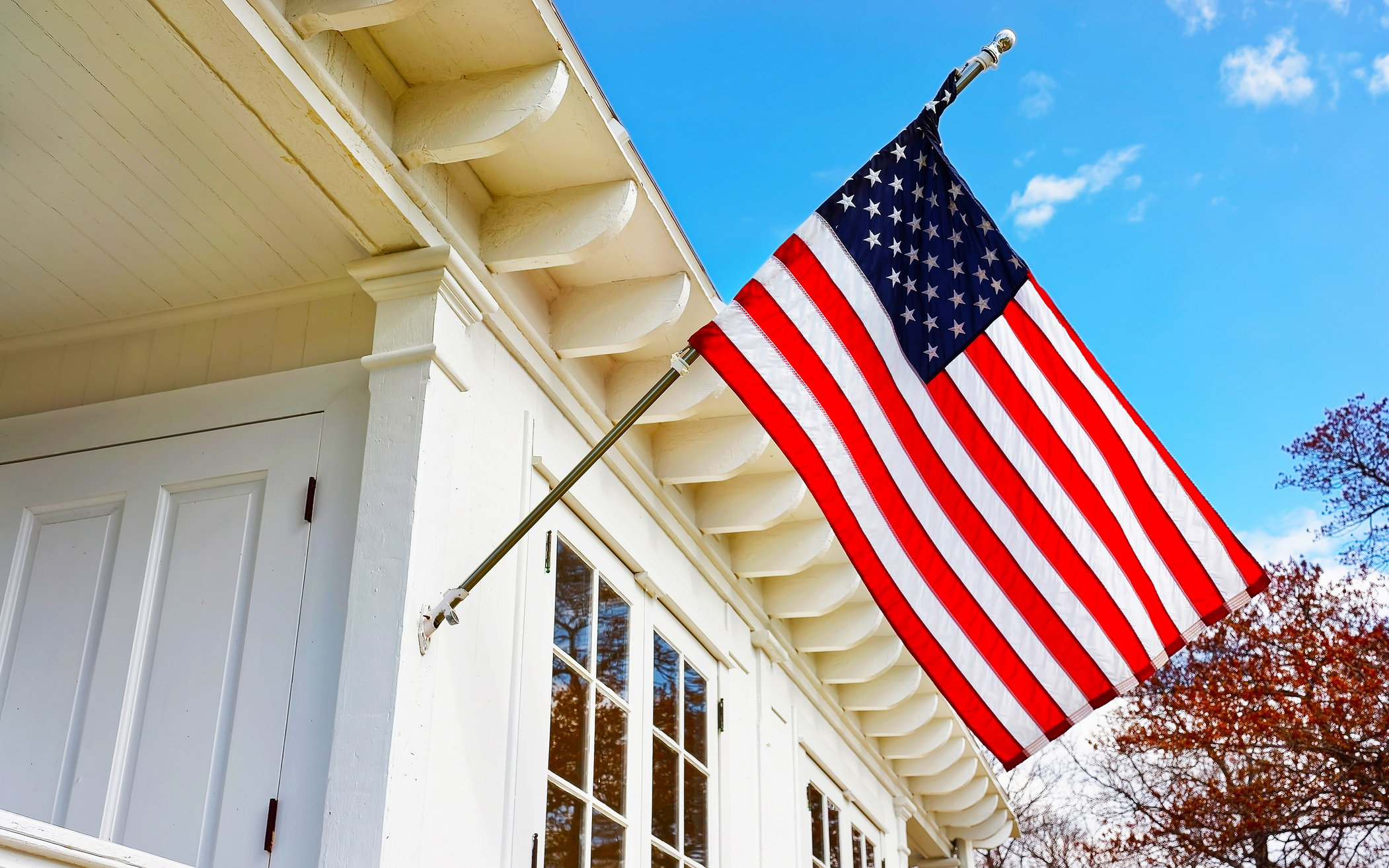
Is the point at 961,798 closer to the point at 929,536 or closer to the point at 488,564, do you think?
the point at 929,536

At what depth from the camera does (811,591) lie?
19.7ft

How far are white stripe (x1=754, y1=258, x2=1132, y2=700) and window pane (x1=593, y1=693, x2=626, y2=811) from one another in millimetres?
1293

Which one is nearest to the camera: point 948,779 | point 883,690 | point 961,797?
point 883,690

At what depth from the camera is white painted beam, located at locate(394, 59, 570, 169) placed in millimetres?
3160

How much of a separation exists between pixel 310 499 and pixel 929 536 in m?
1.77

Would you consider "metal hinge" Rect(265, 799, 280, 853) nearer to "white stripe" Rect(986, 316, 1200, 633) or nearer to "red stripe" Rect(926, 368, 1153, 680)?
"red stripe" Rect(926, 368, 1153, 680)

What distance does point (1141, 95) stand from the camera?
3622cm

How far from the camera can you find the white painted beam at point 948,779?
8.59 meters

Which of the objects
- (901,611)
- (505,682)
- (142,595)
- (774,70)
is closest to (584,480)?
(505,682)

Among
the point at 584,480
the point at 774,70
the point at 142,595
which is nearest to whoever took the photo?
the point at 142,595

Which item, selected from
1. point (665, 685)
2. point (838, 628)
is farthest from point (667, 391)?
point (838, 628)

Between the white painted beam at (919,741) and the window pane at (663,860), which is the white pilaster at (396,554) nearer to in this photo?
the window pane at (663,860)

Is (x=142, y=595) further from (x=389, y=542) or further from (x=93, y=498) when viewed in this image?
(x=389, y=542)

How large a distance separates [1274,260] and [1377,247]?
2.59 meters
